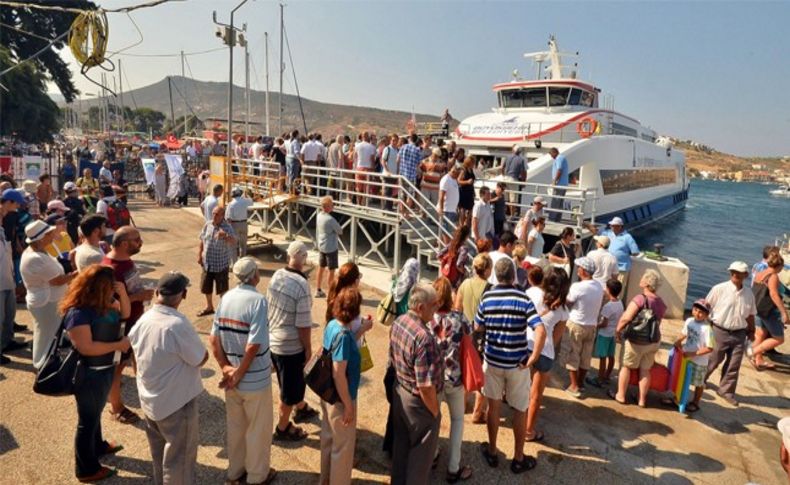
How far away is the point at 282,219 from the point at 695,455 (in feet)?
38.3

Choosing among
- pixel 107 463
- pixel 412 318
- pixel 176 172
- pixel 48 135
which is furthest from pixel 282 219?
pixel 48 135

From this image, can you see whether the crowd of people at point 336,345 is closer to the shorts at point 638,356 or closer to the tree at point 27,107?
the shorts at point 638,356

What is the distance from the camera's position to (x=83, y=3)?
1528 inches

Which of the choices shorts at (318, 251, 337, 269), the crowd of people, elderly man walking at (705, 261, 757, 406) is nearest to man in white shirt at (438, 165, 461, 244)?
shorts at (318, 251, 337, 269)

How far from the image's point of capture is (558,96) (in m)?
17.3

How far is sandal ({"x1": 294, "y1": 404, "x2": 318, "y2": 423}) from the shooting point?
459 cm

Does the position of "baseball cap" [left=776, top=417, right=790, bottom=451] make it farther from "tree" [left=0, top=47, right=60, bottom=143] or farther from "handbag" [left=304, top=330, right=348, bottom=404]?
"tree" [left=0, top=47, right=60, bottom=143]

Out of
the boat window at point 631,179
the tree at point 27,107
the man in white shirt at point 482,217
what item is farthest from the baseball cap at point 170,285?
the tree at point 27,107

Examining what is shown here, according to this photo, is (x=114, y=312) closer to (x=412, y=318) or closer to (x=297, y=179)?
(x=412, y=318)

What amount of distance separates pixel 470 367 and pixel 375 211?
7000 mm

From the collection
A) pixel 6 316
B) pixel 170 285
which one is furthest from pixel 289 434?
pixel 6 316

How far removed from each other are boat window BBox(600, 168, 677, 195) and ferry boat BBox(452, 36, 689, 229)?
4 cm

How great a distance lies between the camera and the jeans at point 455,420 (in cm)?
374

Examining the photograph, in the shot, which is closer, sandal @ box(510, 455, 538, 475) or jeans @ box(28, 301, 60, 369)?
sandal @ box(510, 455, 538, 475)
